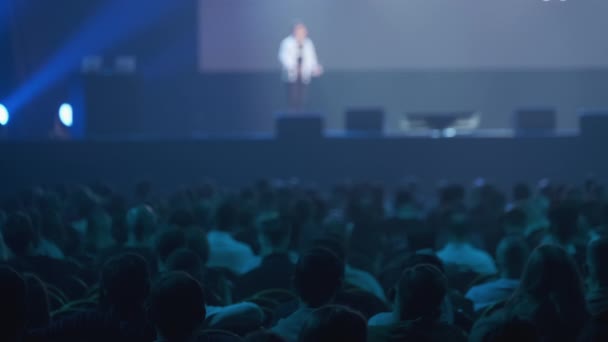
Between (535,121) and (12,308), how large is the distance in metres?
10.5

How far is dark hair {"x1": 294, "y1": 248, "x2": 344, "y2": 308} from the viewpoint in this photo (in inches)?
123

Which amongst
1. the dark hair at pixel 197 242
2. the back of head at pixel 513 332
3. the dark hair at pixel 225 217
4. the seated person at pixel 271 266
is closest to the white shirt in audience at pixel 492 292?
the seated person at pixel 271 266

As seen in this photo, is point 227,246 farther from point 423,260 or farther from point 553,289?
point 553,289

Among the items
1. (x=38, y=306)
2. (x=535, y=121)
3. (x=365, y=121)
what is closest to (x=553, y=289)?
(x=38, y=306)

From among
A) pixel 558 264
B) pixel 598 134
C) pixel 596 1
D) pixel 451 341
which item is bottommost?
pixel 451 341

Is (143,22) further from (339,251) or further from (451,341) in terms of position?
(451,341)

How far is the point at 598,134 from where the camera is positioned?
37.9ft

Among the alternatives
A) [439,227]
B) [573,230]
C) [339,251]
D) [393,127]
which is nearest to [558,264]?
[339,251]

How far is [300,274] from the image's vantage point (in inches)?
124

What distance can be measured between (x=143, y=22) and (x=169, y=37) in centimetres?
55

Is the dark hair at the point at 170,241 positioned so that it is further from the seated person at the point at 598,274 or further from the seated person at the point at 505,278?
the seated person at the point at 598,274

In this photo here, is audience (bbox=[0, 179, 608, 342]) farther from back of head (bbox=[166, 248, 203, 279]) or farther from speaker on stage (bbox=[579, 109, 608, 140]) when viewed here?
speaker on stage (bbox=[579, 109, 608, 140])

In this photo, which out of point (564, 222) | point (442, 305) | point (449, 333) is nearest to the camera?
point (449, 333)

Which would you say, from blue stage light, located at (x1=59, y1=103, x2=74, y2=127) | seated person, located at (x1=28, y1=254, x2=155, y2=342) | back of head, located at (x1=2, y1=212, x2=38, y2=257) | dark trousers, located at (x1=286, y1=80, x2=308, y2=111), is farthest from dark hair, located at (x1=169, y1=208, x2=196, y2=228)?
dark trousers, located at (x1=286, y1=80, x2=308, y2=111)
